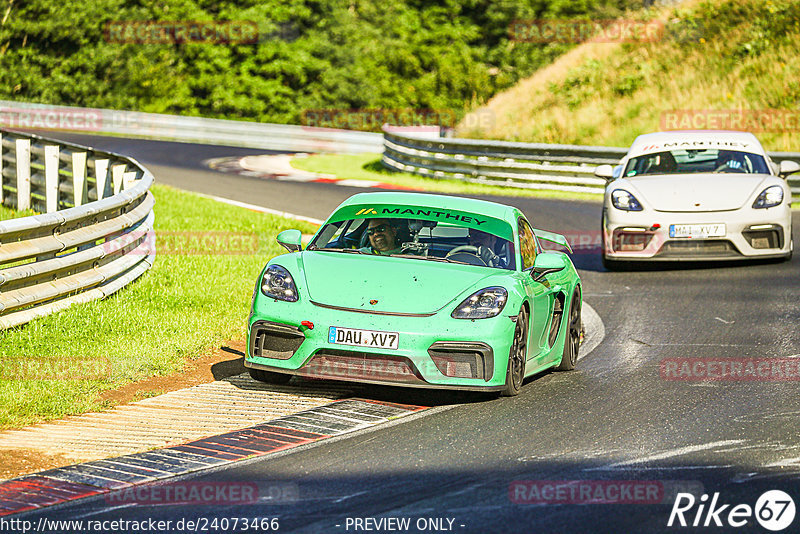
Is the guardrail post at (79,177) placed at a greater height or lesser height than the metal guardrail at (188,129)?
greater

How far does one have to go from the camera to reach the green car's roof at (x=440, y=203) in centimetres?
874

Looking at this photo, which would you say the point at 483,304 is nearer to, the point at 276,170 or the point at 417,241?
the point at 417,241

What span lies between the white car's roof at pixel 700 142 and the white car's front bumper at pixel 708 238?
1.21 meters

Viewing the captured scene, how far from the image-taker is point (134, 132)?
44.9m

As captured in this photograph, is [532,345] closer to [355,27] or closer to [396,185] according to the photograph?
[396,185]

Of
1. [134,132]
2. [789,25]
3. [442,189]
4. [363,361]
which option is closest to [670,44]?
[789,25]

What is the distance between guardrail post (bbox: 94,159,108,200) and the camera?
15672 mm

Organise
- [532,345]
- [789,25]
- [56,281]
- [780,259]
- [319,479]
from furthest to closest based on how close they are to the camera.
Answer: [789,25], [780,259], [56,281], [532,345], [319,479]

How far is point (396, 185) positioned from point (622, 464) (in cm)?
1964

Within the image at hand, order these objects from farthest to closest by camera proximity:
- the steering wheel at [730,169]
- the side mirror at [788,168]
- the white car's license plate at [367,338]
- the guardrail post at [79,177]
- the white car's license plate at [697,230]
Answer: the guardrail post at [79,177] < the steering wheel at [730,169] < the side mirror at [788,168] < the white car's license plate at [697,230] < the white car's license plate at [367,338]

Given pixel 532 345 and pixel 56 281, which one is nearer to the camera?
pixel 532 345

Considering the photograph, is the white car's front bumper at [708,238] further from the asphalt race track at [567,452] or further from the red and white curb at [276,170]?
the red and white curb at [276,170]

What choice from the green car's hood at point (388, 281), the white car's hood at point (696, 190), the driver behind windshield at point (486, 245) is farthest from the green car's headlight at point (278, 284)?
the white car's hood at point (696, 190)

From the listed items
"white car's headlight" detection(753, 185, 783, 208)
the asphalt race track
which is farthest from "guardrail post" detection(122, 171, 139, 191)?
"white car's headlight" detection(753, 185, 783, 208)
